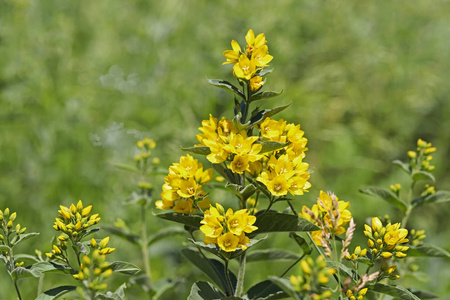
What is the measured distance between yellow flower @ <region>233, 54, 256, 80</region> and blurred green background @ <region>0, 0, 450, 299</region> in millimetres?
Result: 1455

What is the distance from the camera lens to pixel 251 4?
12.5ft

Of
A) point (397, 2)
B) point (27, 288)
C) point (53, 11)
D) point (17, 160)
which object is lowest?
point (27, 288)

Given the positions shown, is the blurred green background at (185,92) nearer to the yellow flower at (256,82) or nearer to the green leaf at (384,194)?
the green leaf at (384,194)

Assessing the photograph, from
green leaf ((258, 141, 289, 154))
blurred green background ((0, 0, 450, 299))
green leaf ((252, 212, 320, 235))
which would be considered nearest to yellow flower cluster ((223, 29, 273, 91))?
green leaf ((258, 141, 289, 154))

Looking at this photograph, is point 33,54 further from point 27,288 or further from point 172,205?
point 172,205

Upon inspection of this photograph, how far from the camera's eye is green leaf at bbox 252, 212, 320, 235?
79 centimetres

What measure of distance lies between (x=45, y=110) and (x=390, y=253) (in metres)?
2.51

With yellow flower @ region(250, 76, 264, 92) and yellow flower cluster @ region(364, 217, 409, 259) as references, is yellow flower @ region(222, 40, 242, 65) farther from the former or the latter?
yellow flower cluster @ region(364, 217, 409, 259)

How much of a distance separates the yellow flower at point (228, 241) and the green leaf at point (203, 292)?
11 centimetres

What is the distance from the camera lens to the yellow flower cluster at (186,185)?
2.73 ft

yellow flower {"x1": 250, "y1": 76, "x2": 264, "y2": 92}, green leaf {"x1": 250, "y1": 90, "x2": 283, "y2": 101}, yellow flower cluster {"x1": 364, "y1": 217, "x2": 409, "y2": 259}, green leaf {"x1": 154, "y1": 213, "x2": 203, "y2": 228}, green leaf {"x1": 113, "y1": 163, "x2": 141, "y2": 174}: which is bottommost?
yellow flower cluster {"x1": 364, "y1": 217, "x2": 409, "y2": 259}

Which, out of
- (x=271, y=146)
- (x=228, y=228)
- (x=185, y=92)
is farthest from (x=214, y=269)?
(x=185, y=92)

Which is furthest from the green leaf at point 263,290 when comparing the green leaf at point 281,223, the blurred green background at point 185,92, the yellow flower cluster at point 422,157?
the blurred green background at point 185,92

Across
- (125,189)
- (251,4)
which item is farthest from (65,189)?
(251,4)
